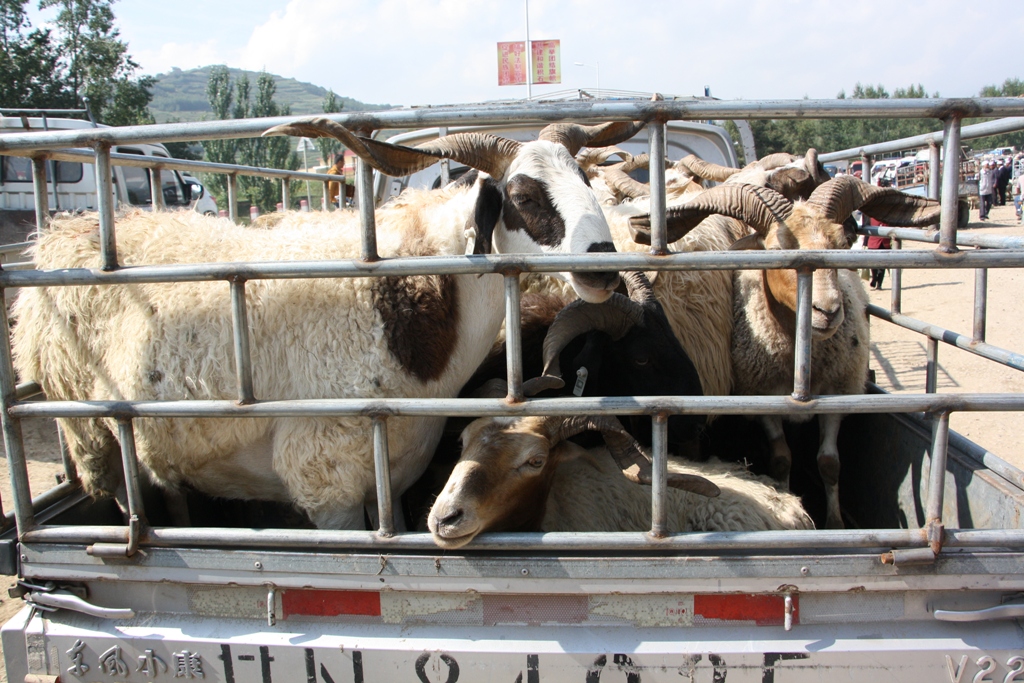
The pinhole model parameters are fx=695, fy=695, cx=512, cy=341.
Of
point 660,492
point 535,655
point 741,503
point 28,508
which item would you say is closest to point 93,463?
point 28,508

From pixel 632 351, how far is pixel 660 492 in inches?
44.4

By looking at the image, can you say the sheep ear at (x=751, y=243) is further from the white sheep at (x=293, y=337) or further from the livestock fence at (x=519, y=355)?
the livestock fence at (x=519, y=355)

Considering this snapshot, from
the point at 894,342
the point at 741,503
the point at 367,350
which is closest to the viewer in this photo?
the point at 367,350

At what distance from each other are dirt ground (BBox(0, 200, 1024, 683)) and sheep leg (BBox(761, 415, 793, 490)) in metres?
1.32

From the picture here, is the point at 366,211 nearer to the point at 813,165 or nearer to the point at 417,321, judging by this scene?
the point at 417,321

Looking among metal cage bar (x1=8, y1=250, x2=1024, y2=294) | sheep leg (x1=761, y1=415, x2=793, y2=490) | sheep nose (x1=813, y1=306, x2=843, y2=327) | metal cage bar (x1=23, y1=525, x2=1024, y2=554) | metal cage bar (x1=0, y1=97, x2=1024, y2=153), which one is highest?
metal cage bar (x1=0, y1=97, x2=1024, y2=153)

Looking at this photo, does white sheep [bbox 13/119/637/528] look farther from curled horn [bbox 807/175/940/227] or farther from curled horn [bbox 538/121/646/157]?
curled horn [bbox 807/175/940/227]

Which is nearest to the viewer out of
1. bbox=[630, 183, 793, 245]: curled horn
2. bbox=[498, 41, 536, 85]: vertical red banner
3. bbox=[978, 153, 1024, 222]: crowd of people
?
bbox=[630, 183, 793, 245]: curled horn

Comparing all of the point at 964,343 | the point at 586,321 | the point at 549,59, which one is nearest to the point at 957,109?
the point at 964,343

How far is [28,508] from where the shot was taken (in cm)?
207

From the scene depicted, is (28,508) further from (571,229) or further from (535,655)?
(571,229)

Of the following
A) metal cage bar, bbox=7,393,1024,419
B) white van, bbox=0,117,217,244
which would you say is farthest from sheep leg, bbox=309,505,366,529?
white van, bbox=0,117,217,244

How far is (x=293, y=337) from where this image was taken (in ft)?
8.01

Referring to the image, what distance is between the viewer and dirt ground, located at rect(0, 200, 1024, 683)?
616 cm
